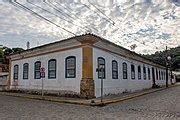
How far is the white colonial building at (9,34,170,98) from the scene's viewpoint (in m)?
19.0

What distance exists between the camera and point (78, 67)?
764 inches

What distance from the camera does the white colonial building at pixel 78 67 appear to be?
1902cm

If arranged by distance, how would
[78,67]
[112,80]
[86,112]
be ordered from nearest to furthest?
1. [86,112]
2. [78,67]
3. [112,80]

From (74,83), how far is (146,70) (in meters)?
18.0

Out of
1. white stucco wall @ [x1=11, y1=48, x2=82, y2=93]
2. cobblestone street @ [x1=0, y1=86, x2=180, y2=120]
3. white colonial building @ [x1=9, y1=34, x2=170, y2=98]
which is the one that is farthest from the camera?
white stucco wall @ [x1=11, y1=48, x2=82, y2=93]

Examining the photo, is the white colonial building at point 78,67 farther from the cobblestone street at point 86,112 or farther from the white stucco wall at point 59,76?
the cobblestone street at point 86,112

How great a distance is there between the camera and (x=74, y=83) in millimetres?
19484

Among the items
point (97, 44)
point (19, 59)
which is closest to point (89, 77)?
point (97, 44)

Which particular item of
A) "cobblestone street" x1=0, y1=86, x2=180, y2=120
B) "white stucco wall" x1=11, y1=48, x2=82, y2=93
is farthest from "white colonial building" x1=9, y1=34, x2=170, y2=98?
"cobblestone street" x1=0, y1=86, x2=180, y2=120

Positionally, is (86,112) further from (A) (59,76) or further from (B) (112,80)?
(B) (112,80)

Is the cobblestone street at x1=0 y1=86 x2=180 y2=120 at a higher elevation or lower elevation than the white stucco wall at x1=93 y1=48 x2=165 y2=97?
lower

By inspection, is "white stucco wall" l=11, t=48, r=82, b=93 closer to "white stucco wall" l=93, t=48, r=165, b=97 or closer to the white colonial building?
the white colonial building

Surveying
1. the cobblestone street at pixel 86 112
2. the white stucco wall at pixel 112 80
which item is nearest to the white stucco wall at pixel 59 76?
the white stucco wall at pixel 112 80

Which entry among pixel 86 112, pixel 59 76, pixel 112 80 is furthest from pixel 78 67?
Result: pixel 86 112
